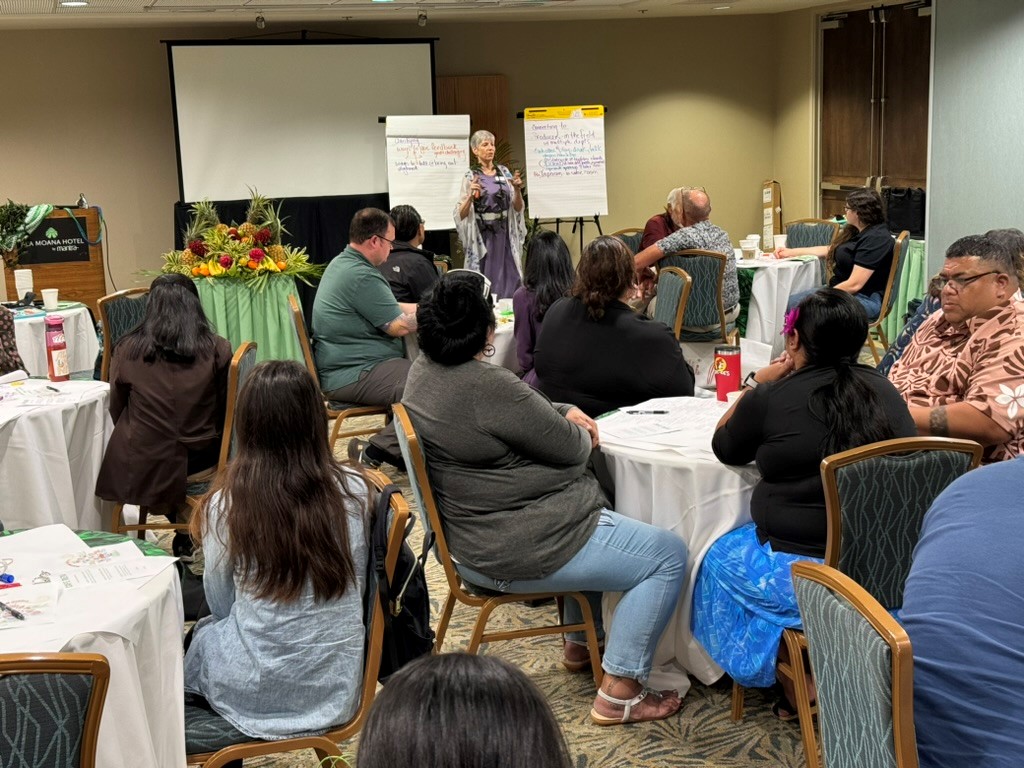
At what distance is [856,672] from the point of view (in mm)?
1640

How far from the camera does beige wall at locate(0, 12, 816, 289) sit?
385 inches

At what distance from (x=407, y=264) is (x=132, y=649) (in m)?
3.87

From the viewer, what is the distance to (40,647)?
2.05m

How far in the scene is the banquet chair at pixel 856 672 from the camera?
150 cm

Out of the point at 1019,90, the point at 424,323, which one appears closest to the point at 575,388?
the point at 424,323

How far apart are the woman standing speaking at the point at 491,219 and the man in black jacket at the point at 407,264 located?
6.80 feet

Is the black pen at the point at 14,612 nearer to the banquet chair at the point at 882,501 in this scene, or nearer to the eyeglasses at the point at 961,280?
the banquet chair at the point at 882,501

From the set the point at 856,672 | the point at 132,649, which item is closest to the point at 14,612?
the point at 132,649

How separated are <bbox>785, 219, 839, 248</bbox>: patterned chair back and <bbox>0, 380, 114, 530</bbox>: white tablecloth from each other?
5527 mm

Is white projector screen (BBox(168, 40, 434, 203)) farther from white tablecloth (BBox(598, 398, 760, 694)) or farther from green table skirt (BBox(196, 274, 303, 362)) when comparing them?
white tablecloth (BBox(598, 398, 760, 694))

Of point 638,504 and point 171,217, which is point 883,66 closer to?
point 171,217

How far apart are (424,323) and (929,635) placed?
172 cm

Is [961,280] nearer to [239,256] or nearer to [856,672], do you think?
[856,672]

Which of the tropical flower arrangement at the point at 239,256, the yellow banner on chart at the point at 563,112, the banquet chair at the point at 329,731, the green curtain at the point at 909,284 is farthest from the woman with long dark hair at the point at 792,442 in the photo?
the yellow banner on chart at the point at 563,112
